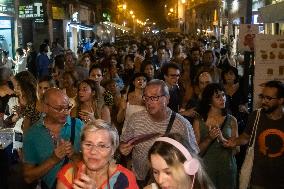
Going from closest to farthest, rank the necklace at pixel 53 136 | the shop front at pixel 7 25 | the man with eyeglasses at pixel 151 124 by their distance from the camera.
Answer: the necklace at pixel 53 136 < the man with eyeglasses at pixel 151 124 < the shop front at pixel 7 25

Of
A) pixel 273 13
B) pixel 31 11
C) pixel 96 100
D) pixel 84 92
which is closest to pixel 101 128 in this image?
pixel 84 92

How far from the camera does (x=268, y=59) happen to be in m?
7.61

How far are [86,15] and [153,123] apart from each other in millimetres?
41619

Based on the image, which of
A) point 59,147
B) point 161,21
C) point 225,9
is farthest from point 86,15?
point 161,21

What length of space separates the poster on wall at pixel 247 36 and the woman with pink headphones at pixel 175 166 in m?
7.44

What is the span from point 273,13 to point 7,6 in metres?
11.1

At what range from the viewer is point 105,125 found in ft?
10.8

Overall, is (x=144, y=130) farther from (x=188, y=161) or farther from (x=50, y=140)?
(x=188, y=161)

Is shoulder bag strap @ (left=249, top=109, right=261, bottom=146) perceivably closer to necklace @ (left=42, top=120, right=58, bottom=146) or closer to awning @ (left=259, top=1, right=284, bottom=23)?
necklace @ (left=42, top=120, right=58, bottom=146)

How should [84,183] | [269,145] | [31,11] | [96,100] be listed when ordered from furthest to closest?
[31,11] < [96,100] < [269,145] < [84,183]

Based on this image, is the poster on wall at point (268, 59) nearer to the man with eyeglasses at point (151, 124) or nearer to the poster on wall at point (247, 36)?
the poster on wall at point (247, 36)

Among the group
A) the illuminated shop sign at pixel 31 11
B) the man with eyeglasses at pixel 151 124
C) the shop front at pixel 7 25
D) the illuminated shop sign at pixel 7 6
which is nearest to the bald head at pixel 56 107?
the man with eyeglasses at pixel 151 124

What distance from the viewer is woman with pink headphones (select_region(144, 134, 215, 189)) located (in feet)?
8.86

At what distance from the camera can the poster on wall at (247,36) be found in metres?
9.87
